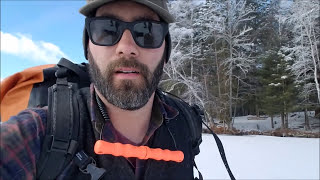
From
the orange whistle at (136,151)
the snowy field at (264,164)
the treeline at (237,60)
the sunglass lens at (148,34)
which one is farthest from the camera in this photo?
the treeline at (237,60)

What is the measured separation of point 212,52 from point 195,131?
2036 cm

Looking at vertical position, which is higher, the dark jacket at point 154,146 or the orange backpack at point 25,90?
the orange backpack at point 25,90

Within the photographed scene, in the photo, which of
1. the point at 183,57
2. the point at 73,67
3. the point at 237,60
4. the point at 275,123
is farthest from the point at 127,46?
the point at 275,123

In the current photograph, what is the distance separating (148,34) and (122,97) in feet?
1.24

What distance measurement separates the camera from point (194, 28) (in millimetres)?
21750

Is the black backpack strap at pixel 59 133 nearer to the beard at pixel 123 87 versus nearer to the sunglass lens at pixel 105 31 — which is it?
the beard at pixel 123 87

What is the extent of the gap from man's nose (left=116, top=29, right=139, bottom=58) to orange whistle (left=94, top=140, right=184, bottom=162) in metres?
0.48

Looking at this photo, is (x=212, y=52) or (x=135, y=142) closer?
(x=135, y=142)

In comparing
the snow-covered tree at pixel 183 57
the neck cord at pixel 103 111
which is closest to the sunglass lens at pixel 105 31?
the neck cord at pixel 103 111

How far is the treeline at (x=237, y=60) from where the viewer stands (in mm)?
18719

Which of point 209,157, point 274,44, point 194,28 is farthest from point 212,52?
point 209,157

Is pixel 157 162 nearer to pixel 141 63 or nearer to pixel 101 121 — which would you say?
pixel 101 121

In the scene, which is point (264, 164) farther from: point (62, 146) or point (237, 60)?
point (237, 60)

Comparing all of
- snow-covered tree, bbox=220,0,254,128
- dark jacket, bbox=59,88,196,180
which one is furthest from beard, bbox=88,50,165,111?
snow-covered tree, bbox=220,0,254,128
